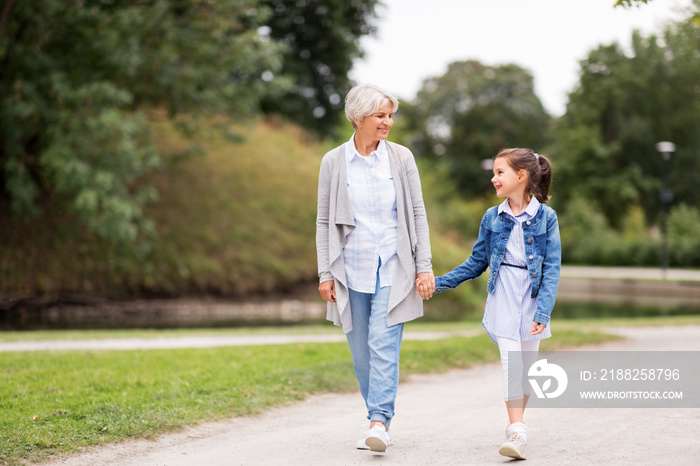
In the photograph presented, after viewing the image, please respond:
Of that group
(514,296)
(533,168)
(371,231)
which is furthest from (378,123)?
(514,296)

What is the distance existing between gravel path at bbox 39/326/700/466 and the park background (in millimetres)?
338

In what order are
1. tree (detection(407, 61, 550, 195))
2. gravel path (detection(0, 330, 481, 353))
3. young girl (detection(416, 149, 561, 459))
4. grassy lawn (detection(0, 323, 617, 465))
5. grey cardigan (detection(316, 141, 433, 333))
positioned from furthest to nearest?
tree (detection(407, 61, 550, 195)), gravel path (detection(0, 330, 481, 353)), grassy lawn (detection(0, 323, 617, 465)), grey cardigan (detection(316, 141, 433, 333)), young girl (detection(416, 149, 561, 459))

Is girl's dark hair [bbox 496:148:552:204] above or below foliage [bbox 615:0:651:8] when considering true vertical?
below

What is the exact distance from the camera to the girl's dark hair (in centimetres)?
479

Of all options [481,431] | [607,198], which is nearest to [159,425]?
[481,431]

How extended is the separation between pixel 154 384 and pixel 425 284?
10.9 ft

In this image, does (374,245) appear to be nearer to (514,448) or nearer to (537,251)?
(537,251)

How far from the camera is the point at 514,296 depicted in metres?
4.71

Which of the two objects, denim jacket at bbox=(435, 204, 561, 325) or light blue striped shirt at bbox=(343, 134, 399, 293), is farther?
light blue striped shirt at bbox=(343, 134, 399, 293)

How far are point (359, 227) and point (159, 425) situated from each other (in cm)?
214

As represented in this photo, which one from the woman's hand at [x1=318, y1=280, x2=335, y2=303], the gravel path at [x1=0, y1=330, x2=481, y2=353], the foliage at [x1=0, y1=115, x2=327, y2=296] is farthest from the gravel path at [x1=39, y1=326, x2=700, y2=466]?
the foliage at [x1=0, y1=115, x2=327, y2=296]

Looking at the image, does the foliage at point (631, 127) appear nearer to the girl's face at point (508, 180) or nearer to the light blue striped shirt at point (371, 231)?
the girl's face at point (508, 180)

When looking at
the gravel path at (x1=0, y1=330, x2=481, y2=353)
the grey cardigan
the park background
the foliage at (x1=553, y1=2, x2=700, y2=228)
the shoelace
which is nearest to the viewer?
the shoelace

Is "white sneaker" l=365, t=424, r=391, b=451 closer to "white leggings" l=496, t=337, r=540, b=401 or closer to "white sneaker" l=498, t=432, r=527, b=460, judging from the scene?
"white sneaker" l=498, t=432, r=527, b=460
